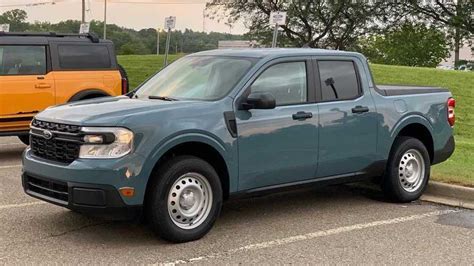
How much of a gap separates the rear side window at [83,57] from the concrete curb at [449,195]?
6.15m

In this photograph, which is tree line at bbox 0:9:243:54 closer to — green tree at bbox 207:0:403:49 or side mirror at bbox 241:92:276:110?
green tree at bbox 207:0:403:49

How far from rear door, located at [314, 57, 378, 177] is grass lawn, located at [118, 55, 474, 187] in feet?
5.18

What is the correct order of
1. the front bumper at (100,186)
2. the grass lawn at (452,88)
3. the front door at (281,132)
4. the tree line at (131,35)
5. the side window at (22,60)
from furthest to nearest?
→ the tree line at (131,35) < the side window at (22,60) < the grass lawn at (452,88) < the front door at (281,132) < the front bumper at (100,186)

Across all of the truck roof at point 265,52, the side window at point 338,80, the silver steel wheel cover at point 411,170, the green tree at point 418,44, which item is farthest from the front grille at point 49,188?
the green tree at point 418,44

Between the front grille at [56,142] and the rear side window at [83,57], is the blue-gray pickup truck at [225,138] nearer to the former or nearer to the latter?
the front grille at [56,142]

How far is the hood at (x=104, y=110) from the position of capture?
17.2 ft

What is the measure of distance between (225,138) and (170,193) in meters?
0.72

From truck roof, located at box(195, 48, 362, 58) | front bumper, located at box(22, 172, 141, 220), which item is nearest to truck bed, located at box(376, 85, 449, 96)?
truck roof, located at box(195, 48, 362, 58)

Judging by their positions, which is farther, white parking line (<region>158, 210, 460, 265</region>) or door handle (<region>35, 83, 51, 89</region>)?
door handle (<region>35, 83, 51, 89</region>)

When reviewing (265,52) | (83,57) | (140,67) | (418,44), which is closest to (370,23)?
(418,44)

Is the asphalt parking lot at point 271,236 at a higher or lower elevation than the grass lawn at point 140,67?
lower

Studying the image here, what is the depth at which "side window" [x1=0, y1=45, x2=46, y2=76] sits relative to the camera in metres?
9.99

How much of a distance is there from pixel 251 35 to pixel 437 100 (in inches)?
1248

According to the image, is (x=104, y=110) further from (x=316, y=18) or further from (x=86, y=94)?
(x=316, y=18)
